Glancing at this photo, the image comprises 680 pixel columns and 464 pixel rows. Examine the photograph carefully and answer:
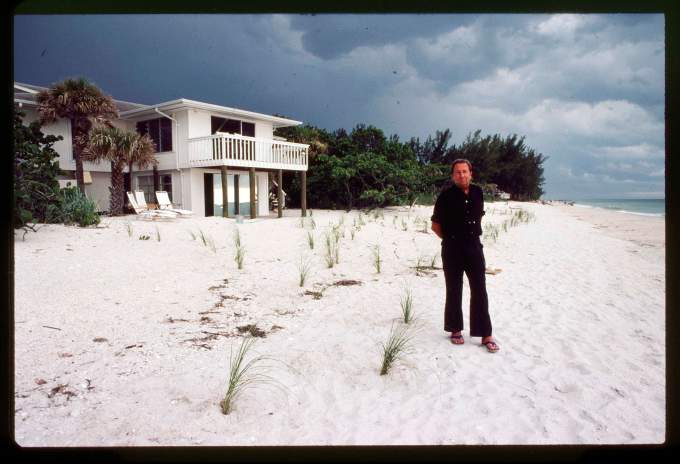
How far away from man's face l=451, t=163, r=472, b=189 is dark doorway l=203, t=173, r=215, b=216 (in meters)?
13.0

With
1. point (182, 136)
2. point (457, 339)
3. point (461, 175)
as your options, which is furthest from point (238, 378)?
point (182, 136)

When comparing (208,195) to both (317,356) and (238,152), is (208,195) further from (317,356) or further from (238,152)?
(317,356)

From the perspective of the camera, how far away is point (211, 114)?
14875 mm

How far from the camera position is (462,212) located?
3.55 metres

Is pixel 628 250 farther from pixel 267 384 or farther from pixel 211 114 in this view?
pixel 211 114

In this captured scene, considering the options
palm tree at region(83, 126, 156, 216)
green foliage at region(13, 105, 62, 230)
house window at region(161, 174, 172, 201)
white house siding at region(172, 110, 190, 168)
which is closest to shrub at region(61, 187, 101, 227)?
green foliage at region(13, 105, 62, 230)

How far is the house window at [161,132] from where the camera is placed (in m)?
14.8

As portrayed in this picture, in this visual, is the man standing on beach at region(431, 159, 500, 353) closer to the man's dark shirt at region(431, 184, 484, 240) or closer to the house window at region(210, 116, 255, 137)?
the man's dark shirt at region(431, 184, 484, 240)

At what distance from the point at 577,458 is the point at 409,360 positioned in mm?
1906

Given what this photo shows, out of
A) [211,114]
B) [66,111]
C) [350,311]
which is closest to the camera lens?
[350,311]

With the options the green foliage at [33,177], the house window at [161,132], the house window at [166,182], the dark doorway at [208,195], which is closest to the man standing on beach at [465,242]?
the green foliage at [33,177]

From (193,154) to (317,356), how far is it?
40.4 ft

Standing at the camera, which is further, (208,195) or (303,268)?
(208,195)
